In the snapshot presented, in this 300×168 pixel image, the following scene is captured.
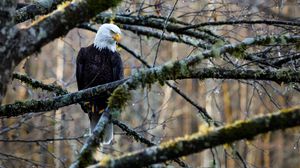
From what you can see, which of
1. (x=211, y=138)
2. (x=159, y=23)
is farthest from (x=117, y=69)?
(x=211, y=138)

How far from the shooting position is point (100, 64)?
269 inches

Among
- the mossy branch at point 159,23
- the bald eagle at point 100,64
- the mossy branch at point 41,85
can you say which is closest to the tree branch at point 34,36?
the mossy branch at point 41,85

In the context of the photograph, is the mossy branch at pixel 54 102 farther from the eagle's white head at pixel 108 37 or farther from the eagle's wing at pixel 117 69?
the eagle's white head at pixel 108 37

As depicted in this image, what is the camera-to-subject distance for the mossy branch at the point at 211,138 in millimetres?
2594

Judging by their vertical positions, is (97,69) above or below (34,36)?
above

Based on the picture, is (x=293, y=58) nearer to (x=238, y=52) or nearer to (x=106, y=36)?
(x=238, y=52)

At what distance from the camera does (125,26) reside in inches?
252

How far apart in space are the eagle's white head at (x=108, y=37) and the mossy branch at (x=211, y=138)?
422 centimetres

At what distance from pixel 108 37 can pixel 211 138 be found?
4366 millimetres

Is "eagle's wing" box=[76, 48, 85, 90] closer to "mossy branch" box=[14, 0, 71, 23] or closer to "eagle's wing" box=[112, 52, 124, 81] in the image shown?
"eagle's wing" box=[112, 52, 124, 81]

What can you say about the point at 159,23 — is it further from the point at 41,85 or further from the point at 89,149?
the point at 89,149

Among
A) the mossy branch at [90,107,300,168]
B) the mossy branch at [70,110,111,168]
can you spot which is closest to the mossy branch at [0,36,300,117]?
the mossy branch at [70,110,111,168]

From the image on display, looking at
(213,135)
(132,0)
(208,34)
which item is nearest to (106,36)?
(132,0)

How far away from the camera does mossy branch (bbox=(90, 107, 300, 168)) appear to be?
2.59 meters
